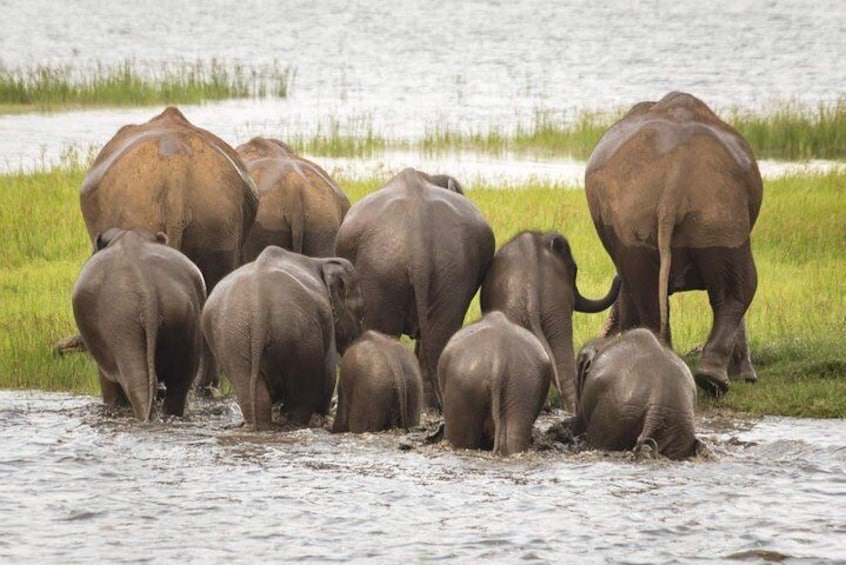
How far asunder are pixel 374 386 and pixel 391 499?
1544mm

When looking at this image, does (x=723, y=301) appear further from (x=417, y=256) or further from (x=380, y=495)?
(x=380, y=495)

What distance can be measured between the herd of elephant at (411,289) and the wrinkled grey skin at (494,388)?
1 centimetres

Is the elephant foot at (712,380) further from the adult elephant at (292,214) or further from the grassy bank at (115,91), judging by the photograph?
the grassy bank at (115,91)

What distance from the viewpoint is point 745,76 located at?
4331 cm

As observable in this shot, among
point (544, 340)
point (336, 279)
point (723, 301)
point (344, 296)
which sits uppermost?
point (336, 279)

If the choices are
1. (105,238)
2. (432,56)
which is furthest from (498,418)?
(432,56)

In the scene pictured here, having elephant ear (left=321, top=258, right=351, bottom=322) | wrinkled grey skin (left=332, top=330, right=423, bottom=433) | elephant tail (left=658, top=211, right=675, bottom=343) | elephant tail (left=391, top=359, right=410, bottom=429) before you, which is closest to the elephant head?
elephant ear (left=321, top=258, right=351, bottom=322)

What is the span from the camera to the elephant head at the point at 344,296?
1198 centimetres

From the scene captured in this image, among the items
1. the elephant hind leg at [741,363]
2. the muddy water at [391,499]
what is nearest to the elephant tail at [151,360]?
the muddy water at [391,499]

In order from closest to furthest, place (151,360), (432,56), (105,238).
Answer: (151,360) < (105,238) < (432,56)

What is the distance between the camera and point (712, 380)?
1278 centimetres

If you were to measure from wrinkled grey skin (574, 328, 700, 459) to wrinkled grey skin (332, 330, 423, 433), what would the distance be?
1.16 metres

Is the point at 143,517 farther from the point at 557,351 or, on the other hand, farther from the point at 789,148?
the point at 789,148

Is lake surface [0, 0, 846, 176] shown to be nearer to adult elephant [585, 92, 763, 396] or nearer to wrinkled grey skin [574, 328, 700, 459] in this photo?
adult elephant [585, 92, 763, 396]
